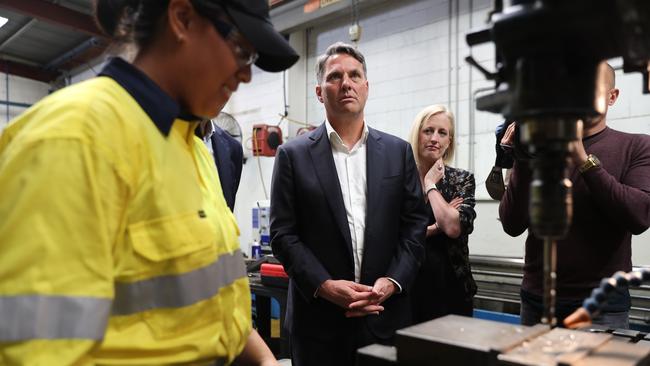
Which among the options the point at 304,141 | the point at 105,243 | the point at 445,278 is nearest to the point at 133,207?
the point at 105,243

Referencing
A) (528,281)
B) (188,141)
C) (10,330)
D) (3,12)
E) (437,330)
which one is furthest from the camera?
(3,12)

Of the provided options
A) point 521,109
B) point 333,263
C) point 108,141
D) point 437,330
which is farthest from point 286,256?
point 521,109

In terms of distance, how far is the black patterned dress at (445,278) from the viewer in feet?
6.17

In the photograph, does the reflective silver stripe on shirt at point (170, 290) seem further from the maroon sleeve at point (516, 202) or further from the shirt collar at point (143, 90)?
the maroon sleeve at point (516, 202)

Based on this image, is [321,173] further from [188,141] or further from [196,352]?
[196,352]

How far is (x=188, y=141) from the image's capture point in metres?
0.88

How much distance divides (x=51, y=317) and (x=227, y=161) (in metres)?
1.22

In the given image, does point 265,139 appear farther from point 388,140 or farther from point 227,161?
point 388,140

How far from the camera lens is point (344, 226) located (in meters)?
1.49

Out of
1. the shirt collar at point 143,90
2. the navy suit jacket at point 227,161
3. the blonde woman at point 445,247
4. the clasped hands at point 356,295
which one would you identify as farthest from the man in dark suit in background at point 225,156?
the shirt collar at point 143,90

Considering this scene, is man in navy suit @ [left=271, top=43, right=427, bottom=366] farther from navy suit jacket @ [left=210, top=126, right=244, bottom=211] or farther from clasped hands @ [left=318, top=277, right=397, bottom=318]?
navy suit jacket @ [left=210, top=126, right=244, bottom=211]

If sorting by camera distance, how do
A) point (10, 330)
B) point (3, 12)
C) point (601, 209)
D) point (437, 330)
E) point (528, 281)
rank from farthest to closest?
point (3, 12) < point (528, 281) < point (601, 209) < point (437, 330) < point (10, 330)

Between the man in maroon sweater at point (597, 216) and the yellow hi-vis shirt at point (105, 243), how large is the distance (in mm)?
938

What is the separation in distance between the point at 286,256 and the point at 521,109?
1.06 metres
